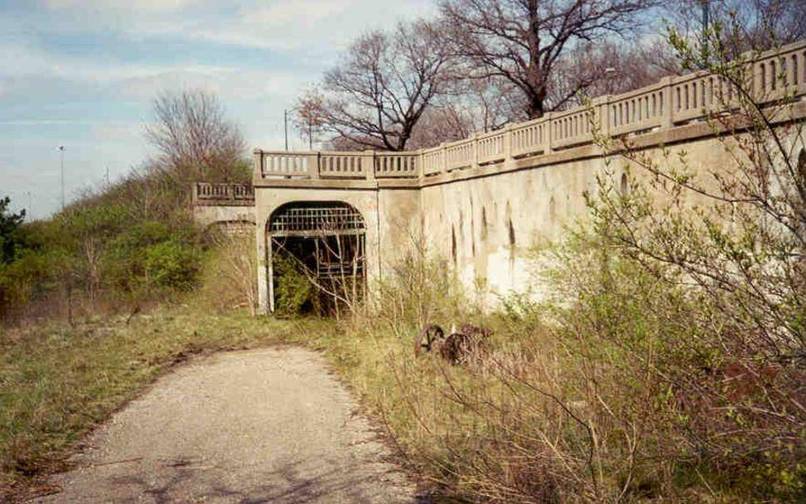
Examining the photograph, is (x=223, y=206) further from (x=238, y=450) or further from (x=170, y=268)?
(x=238, y=450)

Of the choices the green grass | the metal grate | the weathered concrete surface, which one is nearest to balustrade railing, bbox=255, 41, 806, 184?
the metal grate

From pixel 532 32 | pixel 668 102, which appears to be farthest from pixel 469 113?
pixel 668 102

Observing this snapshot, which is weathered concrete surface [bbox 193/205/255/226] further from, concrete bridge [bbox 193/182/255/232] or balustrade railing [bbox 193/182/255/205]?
balustrade railing [bbox 193/182/255/205]

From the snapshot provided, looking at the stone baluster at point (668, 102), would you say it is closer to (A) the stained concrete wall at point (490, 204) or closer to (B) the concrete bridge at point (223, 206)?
(A) the stained concrete wall at point (490, 204)

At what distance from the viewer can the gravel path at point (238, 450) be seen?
754 centimetres

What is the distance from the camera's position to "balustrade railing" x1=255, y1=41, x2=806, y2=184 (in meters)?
8.06

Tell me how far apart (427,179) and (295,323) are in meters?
4.96

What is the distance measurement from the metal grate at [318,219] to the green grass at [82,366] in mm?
2513

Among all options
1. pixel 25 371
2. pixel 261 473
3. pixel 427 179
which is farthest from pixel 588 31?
pixel 261 473

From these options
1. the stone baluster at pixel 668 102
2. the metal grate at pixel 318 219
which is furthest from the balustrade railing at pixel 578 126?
the metal grate at pixel 318 219

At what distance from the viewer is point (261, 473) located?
811 centimetres

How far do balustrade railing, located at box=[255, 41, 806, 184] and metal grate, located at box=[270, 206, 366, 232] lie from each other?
89cm

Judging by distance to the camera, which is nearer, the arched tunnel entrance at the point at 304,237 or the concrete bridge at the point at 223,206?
the arched tunnel entrance at the point at 304,237

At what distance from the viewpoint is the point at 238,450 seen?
29.9 feet
